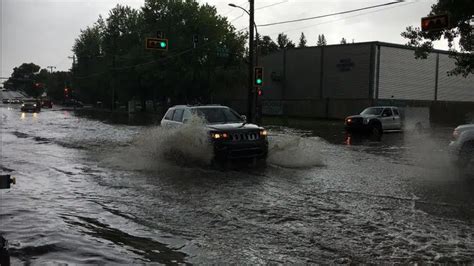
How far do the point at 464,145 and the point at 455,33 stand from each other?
44.0ft

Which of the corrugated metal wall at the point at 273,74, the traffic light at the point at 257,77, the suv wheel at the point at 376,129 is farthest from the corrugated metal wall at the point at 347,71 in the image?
the suv wheel at the point at 376,129

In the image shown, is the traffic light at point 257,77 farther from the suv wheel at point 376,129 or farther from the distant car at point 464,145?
the distant car at point 464,145

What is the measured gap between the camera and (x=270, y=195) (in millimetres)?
8281

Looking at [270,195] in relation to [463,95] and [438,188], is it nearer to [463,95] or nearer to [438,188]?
[438,188]

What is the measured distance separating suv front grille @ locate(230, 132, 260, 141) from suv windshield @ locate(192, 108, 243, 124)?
1.04 meters

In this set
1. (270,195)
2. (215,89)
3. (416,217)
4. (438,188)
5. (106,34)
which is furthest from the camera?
(106,34)

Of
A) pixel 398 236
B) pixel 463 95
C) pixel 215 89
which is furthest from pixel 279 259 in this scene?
pixel 463 95

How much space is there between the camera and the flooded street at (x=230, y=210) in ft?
17.0

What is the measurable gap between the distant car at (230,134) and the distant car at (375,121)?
1424 cm

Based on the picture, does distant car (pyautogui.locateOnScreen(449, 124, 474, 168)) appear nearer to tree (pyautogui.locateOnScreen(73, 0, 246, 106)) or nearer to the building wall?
the building wall

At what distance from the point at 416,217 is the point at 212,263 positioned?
338 cm

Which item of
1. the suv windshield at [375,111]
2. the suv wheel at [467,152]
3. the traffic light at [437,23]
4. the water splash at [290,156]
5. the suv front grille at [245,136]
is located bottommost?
the water splash at [290,156]

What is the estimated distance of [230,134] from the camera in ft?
36.5

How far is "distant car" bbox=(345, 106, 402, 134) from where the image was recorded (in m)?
25.5
